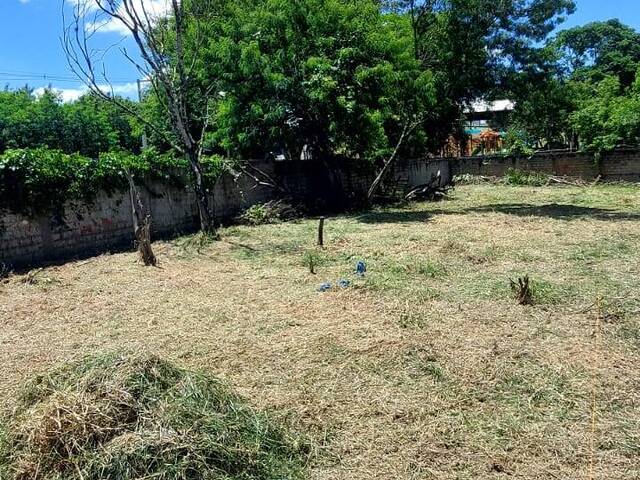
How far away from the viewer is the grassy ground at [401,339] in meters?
2.76

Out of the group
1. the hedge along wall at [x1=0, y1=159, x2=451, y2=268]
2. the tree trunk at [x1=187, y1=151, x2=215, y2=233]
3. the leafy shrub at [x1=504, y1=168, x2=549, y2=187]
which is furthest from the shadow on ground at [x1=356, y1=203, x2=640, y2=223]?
the leafy shrub at [x1=504, y1=168, x2=549, y2=187]

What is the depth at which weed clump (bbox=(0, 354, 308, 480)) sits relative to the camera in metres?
2.29

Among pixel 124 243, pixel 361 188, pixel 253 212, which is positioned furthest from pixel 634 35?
pixel 124 243

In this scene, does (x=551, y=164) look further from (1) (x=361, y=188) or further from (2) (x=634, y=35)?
(2) (x=634, y=35)

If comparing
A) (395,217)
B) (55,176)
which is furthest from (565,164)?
(55,176)

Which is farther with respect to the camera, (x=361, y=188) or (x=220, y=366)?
(x=361, y=188)

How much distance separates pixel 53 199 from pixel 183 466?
278 inches

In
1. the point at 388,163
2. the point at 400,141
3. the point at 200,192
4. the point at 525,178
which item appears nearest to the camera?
the point at 200,192

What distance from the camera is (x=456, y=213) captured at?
1241cm

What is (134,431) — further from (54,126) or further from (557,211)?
(54,126)

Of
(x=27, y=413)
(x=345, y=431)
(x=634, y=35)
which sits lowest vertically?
(x=345, y=431)

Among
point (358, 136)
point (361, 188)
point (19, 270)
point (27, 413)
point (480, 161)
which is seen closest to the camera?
point (27, 413)

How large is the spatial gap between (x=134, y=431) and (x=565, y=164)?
2022cm

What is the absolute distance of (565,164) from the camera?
19734mm
